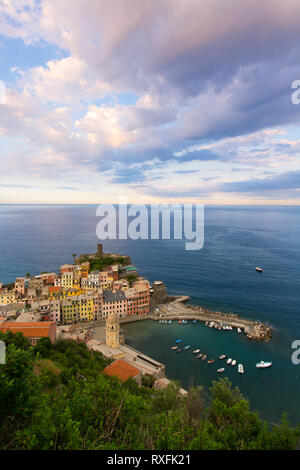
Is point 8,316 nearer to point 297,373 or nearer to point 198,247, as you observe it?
point 297,373

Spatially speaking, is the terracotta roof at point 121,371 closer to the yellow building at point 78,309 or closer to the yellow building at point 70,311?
the yellow building at point 78,309

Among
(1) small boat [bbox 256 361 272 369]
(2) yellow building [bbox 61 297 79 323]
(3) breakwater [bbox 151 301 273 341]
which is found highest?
(2) yellow building [bbox 61 297 79 323]

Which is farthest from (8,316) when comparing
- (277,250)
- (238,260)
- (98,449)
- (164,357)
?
(277,250)

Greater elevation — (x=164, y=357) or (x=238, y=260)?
(x=238, y=260)

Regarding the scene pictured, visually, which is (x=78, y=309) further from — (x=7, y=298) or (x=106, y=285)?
(x=7, y=298)

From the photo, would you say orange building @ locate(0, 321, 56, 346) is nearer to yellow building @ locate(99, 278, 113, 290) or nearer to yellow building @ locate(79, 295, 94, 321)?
yellow building @ locate(79, 295, 94, 321)

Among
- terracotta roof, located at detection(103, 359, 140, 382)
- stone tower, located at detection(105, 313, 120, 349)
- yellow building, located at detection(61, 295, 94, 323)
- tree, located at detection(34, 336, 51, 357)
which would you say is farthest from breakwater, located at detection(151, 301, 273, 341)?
tree, located at detection(34, 336, 51, 357)

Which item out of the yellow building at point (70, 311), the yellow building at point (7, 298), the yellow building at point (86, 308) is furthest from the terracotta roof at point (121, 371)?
the yellow building at point (7, 298)
